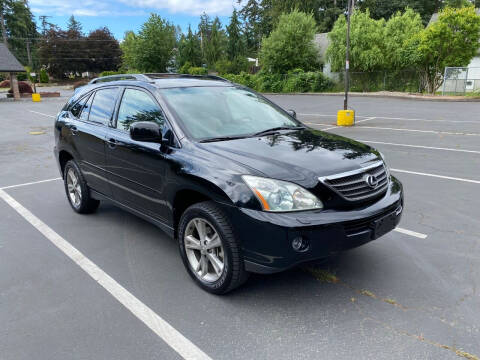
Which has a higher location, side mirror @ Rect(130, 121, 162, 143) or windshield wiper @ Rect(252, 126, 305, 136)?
side mirror @ Rect(130, 121, 162, 143)

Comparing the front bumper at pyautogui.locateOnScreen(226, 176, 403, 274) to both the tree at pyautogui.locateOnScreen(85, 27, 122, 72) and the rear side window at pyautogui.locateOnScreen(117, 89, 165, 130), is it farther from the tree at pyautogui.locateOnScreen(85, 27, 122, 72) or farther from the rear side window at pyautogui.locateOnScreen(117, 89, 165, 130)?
the tree at pyautogui.locateOnScreen(85, 27, 122, 72)

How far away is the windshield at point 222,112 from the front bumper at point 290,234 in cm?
107

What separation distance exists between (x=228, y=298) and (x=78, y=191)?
119 inches

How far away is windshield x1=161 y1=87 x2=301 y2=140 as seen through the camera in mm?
3729

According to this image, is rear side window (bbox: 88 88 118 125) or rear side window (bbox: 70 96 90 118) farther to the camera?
rear side window (bbox: 70 96 90 118)

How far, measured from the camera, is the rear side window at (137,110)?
152 inches

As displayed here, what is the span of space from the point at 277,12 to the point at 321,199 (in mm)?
58508

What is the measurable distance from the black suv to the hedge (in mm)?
Answer: 30616

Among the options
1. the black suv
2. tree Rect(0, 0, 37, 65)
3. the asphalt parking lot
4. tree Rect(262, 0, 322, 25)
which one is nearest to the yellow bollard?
the asphalt parking lot

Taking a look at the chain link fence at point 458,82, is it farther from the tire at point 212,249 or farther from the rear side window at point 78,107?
the tire at point 212,249

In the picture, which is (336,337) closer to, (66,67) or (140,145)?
(140,145)

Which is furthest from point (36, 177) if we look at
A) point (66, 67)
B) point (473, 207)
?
point (66, 67)

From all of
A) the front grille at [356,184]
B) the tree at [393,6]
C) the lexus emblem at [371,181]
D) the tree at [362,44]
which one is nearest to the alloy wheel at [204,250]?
the front grille at [356,184]

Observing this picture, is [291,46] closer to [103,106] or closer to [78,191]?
[78,191]
